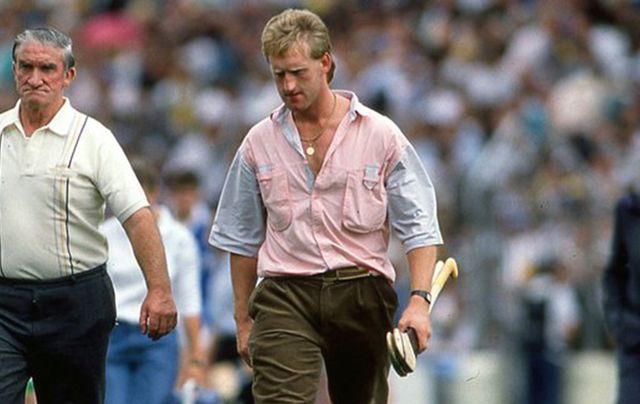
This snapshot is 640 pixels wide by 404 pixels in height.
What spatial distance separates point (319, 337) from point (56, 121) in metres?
1.67

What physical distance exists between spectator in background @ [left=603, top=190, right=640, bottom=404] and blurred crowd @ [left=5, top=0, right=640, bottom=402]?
4.89m

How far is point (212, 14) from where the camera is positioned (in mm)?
23031

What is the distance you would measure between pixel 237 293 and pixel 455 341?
7579 millimetres

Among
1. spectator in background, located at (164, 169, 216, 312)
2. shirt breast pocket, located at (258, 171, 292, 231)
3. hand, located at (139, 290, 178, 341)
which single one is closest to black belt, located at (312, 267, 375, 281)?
shirt breast pocket, located at (258, 171, 292, 231)

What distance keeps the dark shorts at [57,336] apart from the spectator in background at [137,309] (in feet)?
9.81

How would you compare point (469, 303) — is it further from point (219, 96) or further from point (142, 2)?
point (142, 2)

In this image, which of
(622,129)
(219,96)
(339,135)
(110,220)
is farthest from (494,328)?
(339,135)

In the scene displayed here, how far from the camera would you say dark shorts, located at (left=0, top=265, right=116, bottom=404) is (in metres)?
9.64

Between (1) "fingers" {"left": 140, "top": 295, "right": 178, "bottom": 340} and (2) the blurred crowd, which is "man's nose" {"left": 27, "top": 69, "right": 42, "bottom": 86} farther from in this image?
(2) the blurred crowd

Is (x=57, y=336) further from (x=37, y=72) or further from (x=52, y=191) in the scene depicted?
(x=37, y=72)

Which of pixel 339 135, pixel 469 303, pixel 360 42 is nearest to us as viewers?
pixel 339 135

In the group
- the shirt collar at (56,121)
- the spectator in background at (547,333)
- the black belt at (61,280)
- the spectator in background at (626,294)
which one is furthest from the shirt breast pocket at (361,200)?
the spectator in background at (547,333)

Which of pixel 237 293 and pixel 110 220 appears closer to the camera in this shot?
pixel 237 293

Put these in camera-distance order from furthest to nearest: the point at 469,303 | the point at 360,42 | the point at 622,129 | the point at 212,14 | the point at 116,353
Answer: the point at 212,14 → the point at 360,42 → the point at 622,129 → the point at 469,303 → the point at 116,353
